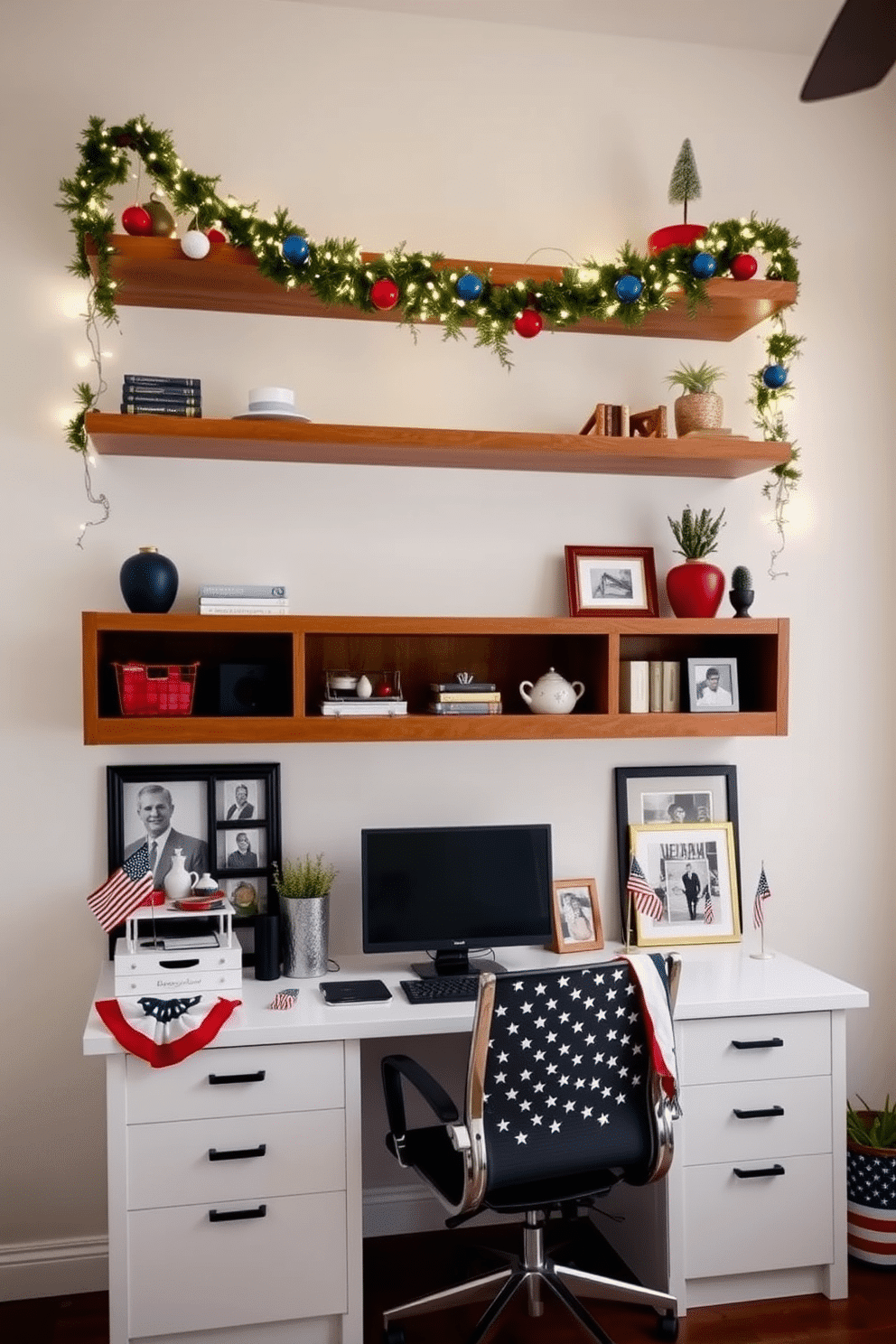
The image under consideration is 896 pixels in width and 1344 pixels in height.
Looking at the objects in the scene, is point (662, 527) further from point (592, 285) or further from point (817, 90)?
point (817, 90)

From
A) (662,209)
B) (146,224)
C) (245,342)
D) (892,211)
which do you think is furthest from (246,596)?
(892,211)

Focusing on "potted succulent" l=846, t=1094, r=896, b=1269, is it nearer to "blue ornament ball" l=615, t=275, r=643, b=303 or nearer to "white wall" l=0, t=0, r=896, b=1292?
"white wall" l=0, t=0, r=896, b=1292

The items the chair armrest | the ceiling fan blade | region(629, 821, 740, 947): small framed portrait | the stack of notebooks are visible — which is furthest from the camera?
region(629, 821, 740, 947): small framed portrait

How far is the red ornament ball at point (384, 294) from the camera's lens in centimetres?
276

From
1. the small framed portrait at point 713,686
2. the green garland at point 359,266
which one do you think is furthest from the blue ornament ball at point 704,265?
the small framed portrait at point 713,686

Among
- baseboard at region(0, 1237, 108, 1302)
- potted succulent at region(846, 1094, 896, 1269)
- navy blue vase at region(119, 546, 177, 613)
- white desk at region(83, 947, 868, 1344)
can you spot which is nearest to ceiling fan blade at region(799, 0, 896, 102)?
navy blue vase at region(119, 546, 177, 613)

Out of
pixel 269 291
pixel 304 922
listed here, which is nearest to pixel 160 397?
pixel 269 291

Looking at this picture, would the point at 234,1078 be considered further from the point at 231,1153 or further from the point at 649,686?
the point at 649,686

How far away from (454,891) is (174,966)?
0.71m

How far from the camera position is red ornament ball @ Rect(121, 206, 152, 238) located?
2.67m

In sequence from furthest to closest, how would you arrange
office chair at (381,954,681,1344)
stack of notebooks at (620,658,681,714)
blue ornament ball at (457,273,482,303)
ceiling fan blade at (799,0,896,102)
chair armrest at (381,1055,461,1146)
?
stack of notebooks at (620,658,681,714), blue ornament ball at (457,273,482,303), chair armrest at (381,1055,461,1146), office chair at (381,954,681,1344), ceiling fan blade at (799,0,896,102)

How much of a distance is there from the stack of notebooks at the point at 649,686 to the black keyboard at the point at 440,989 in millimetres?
805

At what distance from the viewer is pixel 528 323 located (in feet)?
9.36

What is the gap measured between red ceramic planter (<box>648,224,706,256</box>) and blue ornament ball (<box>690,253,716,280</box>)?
0.28 feet
